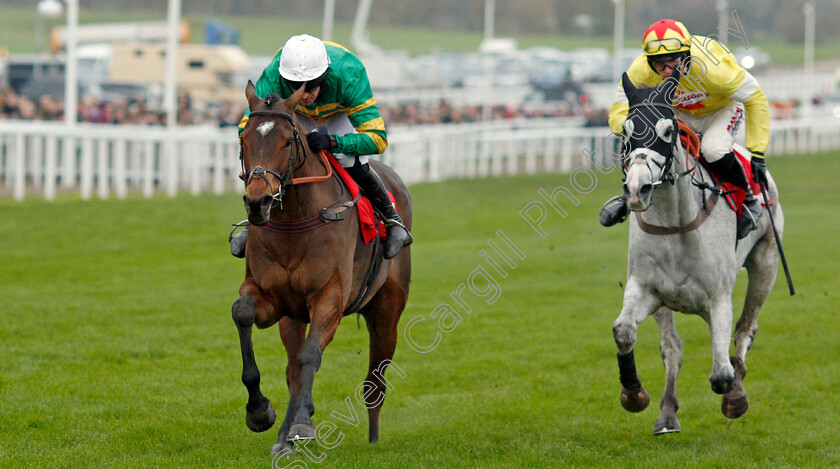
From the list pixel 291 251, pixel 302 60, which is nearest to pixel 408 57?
pixel 302 60

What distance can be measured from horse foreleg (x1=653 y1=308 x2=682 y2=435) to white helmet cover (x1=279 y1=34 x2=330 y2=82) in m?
2.60

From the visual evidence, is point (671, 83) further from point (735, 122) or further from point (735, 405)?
point (735, 405)

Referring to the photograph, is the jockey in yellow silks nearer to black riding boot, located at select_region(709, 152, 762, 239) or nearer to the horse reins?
black riding boot, located at select_region(709, 152, 762, 239)

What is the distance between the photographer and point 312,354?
5.05 m

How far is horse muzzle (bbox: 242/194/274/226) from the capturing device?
4.61 meters

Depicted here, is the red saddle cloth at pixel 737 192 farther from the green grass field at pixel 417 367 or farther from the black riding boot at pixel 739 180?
the green grass field at pixel 417 367

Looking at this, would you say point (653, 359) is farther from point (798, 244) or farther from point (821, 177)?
point (821, 177)

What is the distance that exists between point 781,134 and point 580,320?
2342cm

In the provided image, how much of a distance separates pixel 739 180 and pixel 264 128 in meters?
2.84

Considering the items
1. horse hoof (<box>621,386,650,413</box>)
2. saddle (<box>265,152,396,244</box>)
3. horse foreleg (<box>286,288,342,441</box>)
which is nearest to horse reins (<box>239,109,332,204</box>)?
saddle (<box>265,152,396,244</box>)

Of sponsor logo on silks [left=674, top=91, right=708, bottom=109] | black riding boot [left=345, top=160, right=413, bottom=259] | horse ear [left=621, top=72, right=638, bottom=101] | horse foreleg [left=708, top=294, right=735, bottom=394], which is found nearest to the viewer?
horse ear [left=621, top=72, right=638, bottom=101]

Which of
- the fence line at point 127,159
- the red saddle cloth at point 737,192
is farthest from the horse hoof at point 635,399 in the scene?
the fence line at point 127,159

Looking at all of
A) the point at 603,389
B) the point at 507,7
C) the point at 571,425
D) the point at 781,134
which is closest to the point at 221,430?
the point at 571,425

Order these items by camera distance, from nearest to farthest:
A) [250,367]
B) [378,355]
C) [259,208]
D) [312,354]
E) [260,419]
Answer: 1. [259,208]
2. [312,354]
3. [250,367]
4. [260,419]
5. [378,355]
